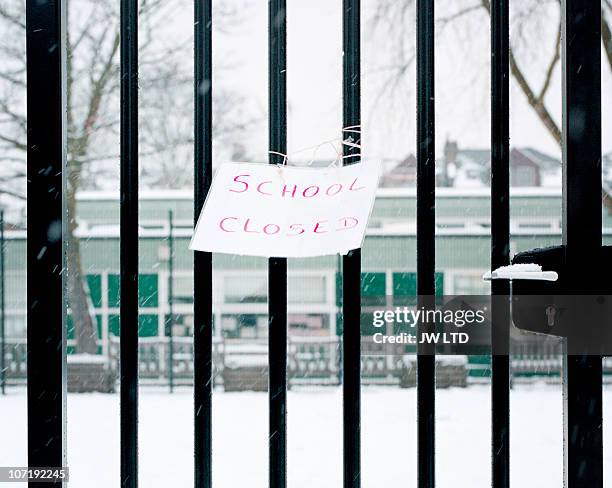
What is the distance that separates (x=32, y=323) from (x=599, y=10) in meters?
0.94

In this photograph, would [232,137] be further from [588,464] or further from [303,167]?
[588,464]

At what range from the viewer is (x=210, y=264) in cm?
93

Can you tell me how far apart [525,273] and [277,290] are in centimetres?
35

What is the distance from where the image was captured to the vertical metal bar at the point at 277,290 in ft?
3.03

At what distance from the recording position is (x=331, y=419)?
3631 millimetres

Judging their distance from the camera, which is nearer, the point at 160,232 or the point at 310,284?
the point at 160,232

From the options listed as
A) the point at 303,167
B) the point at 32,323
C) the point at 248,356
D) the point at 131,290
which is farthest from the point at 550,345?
the point at 248,356

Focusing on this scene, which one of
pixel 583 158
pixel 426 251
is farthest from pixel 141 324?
pixel 583 158

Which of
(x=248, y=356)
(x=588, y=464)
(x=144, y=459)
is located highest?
(x=588, y=464)

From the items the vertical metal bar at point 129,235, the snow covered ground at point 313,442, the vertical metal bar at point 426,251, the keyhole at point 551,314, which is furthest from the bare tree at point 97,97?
the keyhole at point 551,314

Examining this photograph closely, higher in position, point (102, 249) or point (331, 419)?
point (102, 249)

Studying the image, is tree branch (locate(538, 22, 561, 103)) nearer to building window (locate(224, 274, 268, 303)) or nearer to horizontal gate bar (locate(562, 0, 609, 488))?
horizontal gate bar (locate(562, 0, 609, 488))

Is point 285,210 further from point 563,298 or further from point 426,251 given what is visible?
point 563,298

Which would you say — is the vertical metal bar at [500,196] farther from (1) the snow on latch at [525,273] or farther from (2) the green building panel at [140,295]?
(2) the green building panel at [140,295]
